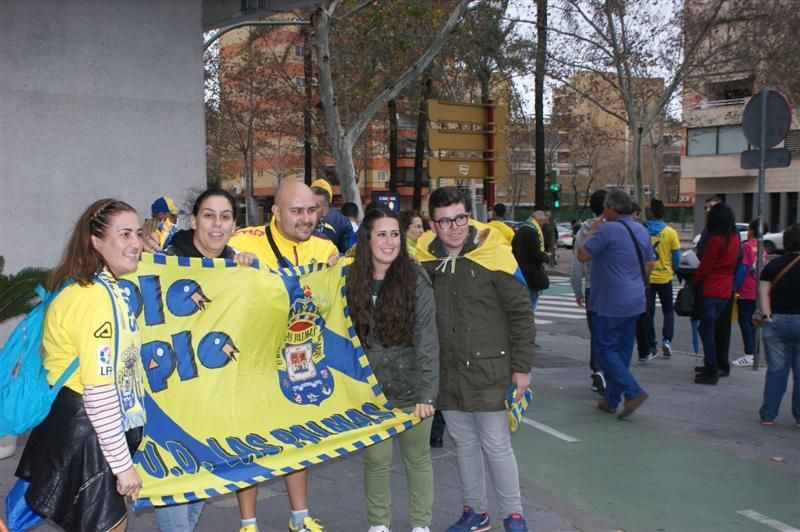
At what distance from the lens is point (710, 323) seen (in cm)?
891

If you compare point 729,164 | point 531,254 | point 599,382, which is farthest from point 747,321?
point 729,164

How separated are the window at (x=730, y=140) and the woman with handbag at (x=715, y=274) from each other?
42.2m

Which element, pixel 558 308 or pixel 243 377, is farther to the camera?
pixel 558 308

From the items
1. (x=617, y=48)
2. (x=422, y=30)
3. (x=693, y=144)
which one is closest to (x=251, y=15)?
(x=422, y=30)

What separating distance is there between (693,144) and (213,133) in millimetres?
29655

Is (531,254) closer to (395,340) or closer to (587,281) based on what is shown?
(587,281)

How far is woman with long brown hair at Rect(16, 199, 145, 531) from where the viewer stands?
2.96m

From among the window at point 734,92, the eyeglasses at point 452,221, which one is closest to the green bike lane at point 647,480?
the eyeglasses at point 452,221

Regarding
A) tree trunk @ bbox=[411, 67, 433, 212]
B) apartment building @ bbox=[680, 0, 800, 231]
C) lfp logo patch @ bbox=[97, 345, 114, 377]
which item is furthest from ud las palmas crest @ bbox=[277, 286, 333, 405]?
apartment building @ bbox=[680, 0, 800, 231]

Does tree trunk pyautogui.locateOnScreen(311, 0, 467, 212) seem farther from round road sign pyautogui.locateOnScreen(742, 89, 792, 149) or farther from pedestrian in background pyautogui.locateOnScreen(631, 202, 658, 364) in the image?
round road sign pyautogui.locateOnScreen(742, 89, 792, 149)

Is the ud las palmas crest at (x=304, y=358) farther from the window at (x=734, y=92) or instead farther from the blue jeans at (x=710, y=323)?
the window at (x=734, y=92)

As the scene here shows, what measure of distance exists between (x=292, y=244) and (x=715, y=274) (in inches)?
230

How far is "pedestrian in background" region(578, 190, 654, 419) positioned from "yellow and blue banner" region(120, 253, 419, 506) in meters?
3.41

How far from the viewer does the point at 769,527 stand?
482 centimetres
